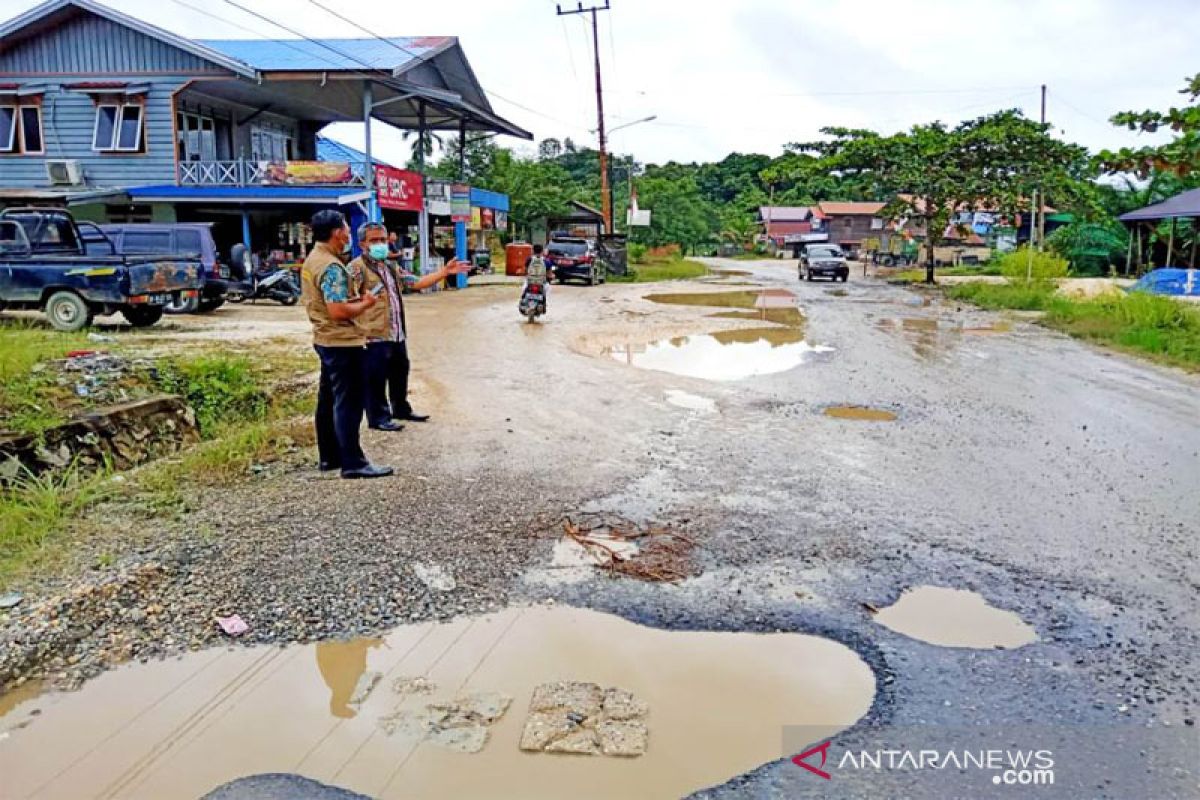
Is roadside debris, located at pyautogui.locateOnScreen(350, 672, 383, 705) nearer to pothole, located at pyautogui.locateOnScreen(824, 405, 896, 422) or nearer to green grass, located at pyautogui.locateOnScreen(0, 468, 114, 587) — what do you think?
green grass, located at pyautogui.locateOnScreen(0, 468, 114, 587)

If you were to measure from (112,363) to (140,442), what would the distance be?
5.76ft

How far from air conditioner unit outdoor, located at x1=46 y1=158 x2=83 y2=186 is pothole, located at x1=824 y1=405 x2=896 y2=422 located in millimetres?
20946

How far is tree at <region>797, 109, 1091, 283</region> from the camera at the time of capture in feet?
95.2

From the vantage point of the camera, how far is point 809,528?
5.31 m

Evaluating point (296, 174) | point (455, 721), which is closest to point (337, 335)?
point (455, 721)

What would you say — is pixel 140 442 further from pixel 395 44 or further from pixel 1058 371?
pixel 395 44

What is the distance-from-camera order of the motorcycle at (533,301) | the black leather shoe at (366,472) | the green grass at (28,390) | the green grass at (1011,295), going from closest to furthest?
the black leather shoe at (366,472), the green grass at (28,390), the motorcycle at (533,301), the green grass at (1011,295)

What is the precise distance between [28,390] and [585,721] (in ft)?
20.2

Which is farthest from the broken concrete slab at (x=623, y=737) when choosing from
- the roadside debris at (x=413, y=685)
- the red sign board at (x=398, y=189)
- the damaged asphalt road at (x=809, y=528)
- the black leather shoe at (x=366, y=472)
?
the red sign board at (x=398, y=189)

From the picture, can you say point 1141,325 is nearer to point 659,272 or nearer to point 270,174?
point 270,174

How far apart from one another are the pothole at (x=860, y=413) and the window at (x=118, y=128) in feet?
67.7

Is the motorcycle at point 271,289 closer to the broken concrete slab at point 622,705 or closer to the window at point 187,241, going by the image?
the window at point 187,241

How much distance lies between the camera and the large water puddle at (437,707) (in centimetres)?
301

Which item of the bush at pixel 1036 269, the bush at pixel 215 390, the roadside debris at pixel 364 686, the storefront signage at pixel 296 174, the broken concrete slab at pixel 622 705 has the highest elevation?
the storefront signage at pixel 296 174
